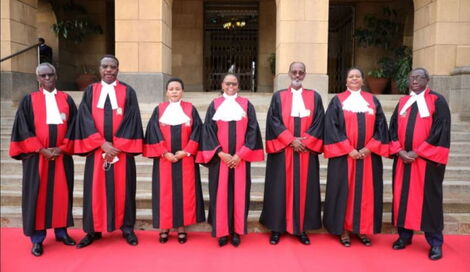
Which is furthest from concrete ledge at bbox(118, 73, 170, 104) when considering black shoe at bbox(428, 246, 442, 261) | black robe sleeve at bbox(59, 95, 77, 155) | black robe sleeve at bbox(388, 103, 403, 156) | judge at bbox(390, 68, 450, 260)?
black shoe at bbox(428, 246, 442, 261)

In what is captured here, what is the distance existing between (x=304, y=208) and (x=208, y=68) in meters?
8.25

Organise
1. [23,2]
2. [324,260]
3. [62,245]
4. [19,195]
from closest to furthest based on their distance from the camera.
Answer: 1. [324,260]
2. [62,245]
3. [19,195]
4. [23,2]

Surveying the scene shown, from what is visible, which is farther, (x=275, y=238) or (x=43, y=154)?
(x=275, y=238)

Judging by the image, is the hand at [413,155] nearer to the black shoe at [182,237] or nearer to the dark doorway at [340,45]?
the black shoe at [182,237]

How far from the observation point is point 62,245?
4.40m

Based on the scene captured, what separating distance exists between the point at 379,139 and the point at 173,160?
231cm

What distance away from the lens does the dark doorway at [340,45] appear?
12008 mm

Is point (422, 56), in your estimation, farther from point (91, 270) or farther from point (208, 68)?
point (91, 270)

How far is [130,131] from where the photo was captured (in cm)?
436

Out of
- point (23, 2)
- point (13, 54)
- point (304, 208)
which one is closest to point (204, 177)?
point (304, 208)

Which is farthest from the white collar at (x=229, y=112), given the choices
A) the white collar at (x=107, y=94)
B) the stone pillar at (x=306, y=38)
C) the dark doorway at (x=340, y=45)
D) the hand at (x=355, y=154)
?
the dark doorway at (x=340, y=45)

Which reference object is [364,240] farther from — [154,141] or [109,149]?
[109,149]

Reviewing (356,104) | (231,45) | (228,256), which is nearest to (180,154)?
(228,256)

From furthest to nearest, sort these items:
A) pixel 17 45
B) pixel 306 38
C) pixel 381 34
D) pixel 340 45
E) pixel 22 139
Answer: pixel 340 45 → pixel 381 34 → pixel 17 45 → pixel 306 38 → pixel 22 139
